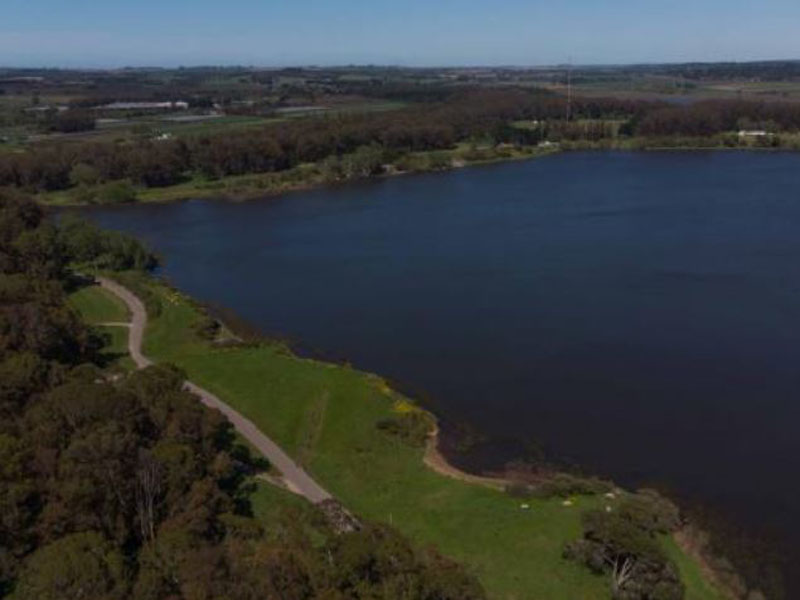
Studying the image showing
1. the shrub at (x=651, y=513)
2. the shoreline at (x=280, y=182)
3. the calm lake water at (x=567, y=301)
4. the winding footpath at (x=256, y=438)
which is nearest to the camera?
the shrub at (x=651, y=513)

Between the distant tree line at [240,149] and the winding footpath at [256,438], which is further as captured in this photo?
the distant tree line at [240,149]

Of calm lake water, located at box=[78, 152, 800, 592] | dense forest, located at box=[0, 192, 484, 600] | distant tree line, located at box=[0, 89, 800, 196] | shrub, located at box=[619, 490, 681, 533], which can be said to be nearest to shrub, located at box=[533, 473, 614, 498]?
shrub, located at box=[619, 490, 681, 533]

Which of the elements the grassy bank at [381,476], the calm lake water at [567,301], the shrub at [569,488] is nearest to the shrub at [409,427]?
the grassy bank at [381,476]

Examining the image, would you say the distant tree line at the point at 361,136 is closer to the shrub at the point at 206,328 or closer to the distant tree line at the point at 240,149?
the distant tree line at the point at 240,149

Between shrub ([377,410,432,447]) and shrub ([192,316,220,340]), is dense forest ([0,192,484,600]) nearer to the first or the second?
shrub ([377,410,432,447])

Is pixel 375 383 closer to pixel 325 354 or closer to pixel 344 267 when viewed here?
pixel 325 354

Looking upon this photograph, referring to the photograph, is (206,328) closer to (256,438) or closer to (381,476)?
(256,438)
